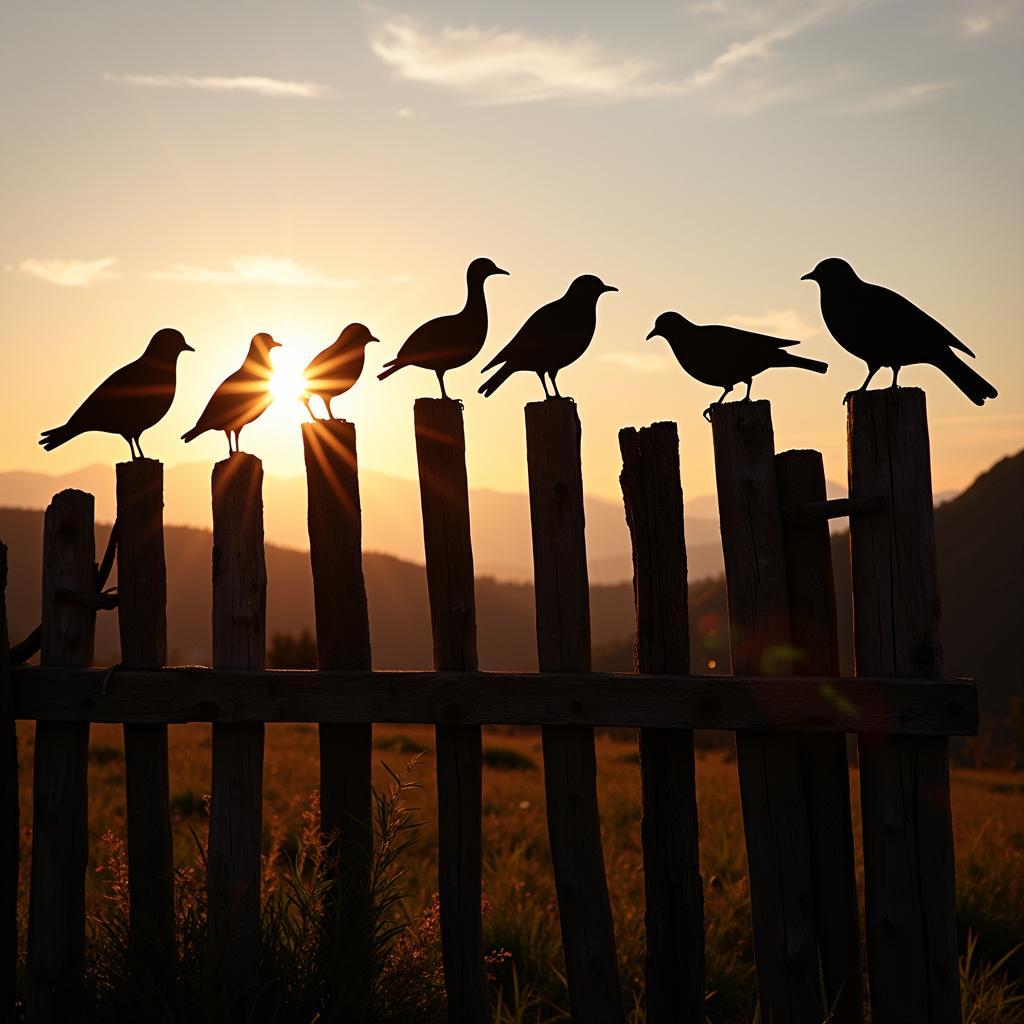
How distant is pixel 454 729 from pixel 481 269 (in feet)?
6.92

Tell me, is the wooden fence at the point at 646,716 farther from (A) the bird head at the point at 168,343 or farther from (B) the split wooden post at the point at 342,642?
(A) the bird head at the point at 168,343

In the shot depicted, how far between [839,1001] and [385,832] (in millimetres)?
1796

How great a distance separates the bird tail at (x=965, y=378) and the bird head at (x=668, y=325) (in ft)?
3.38

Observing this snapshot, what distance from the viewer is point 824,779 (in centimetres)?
404

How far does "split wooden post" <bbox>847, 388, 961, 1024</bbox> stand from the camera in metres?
3.93

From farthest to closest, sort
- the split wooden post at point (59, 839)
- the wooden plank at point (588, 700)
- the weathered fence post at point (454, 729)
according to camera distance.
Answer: the split wooden post at point (59, 839)
the weathered fence post at point (454, 729)
the wooden plank at point (588, 700)

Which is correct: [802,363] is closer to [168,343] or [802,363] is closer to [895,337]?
[895,337]

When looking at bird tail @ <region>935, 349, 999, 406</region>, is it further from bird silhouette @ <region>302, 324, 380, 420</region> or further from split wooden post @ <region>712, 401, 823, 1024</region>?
bird silhouette @ <region>302, 324, 380, 420</region>

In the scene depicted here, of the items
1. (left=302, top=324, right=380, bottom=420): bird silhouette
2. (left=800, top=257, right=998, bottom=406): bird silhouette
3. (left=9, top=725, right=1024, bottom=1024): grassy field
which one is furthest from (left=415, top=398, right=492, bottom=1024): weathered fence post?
(left=800, top=257, right=998, bottom=406): bird silhouette

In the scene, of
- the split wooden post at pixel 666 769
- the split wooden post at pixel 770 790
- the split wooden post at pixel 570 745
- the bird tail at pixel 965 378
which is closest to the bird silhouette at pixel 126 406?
the split wooden post at pixel 570 745

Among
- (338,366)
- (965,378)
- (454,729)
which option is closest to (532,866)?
(454,729)

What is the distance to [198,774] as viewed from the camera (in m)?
10.4

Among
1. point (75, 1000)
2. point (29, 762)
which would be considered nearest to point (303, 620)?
point (29, 762)

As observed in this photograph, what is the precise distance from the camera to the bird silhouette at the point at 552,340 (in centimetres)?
445
